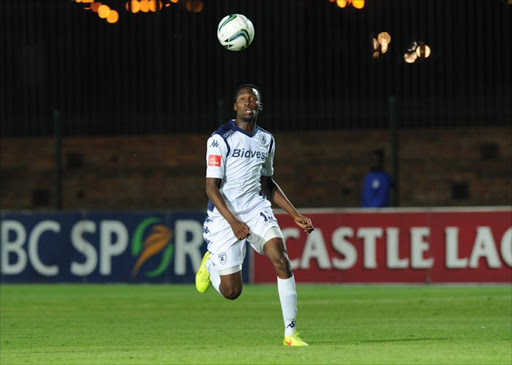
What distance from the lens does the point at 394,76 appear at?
77.5 feet

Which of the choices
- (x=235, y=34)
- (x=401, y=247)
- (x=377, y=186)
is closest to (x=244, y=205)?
(x=235, y=34)

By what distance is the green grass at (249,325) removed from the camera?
932 centimetres

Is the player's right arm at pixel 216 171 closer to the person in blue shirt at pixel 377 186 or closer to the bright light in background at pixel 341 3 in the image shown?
the person in blue shirt at pixel 377 186

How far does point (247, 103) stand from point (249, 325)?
3264mm

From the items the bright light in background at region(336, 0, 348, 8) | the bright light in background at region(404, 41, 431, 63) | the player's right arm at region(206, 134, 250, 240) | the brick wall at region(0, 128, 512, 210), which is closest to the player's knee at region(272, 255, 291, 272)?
the player's right arm at region(206, 134, 250, 240)

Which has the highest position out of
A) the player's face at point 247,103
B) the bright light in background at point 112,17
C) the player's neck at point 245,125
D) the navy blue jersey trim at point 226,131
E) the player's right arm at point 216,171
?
the bright light in background at point 112,17

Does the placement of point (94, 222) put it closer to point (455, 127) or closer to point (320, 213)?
point (320, 213)

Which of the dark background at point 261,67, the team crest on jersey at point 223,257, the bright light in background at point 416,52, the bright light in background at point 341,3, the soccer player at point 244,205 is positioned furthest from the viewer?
the bright light in background at point 341,3

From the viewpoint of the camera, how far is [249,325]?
12719mm

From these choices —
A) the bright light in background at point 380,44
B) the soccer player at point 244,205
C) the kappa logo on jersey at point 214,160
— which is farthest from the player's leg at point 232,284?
the bright light in background at point 380,44

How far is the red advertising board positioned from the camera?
18078 millimetres

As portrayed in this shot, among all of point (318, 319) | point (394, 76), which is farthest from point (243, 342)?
point (394, 76)

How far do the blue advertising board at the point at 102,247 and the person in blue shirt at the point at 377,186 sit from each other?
202 cm

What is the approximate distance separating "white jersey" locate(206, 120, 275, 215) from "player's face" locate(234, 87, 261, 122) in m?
0.19
